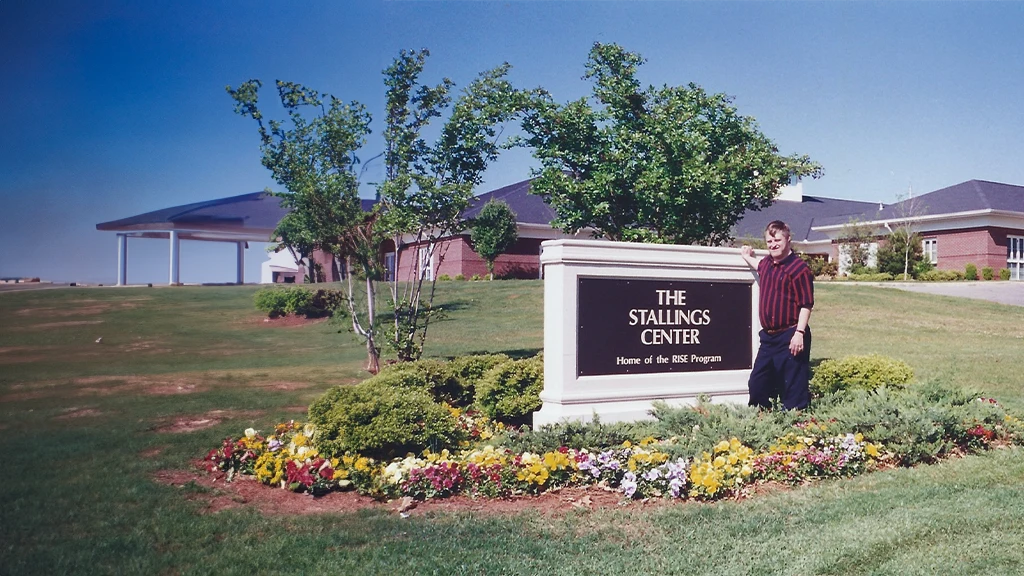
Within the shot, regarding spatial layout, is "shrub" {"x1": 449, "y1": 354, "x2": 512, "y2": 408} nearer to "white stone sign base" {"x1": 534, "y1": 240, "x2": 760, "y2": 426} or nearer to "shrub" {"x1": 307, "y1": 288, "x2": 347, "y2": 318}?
"white stone sign base" {"x1": 534, "y1": 240, "x2": 760, "y2": 426}

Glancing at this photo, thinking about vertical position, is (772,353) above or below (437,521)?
above

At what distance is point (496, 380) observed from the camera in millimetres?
8953

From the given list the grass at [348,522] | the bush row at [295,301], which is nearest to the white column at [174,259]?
the grass at [348,522]

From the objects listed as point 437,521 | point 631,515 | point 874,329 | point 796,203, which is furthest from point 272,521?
point 796,203

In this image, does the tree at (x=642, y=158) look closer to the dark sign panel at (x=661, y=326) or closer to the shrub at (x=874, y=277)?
the dark sign panel at (x=661, y=326)

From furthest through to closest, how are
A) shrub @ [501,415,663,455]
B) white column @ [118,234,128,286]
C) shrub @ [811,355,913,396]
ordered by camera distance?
shrub @ [811,355,913,396]
shrub @ [501,415,663,455]
white column @ [118,234,128,286]

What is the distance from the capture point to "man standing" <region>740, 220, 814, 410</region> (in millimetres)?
8234

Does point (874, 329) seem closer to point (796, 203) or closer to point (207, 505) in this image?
point (207, 505)

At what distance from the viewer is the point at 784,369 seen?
27.9 ft

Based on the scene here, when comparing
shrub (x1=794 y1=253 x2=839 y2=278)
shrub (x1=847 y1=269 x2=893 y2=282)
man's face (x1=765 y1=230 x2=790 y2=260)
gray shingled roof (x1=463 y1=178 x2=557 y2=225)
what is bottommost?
man's face (x1=765 y1=230 x2=790 y2=260)

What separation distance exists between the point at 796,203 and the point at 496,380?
4356cm

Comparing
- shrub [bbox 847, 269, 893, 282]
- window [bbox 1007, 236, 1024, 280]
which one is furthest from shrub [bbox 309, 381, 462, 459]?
window [bbox 1007, 236, 1024, 280]

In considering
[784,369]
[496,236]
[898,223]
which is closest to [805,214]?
[898,223]

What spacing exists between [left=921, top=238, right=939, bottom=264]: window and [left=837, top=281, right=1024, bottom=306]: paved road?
18.1 feet
